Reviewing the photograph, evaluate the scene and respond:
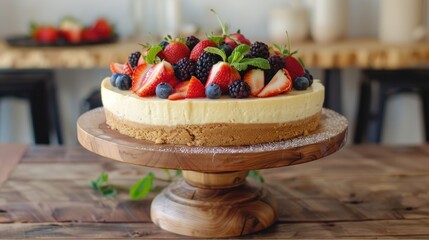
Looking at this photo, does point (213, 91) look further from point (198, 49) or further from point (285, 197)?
point (285, 197)

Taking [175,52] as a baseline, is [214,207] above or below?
below

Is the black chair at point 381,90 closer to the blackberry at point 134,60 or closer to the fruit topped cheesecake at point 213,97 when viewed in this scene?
the fruit topped cheesecake at point 213,97

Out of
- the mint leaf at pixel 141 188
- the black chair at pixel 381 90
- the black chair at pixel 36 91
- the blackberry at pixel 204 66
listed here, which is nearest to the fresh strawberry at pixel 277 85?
the blackberry at pixel 204 66

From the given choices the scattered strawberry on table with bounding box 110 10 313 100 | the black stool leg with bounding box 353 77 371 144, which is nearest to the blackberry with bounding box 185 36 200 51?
the scattered strawberry on table with bounding box 110 10 313 100

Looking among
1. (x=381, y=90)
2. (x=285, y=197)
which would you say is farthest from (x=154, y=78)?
(x=381, y=90)

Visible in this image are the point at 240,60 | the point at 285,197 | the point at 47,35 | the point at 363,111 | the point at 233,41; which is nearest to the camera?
the point at 240,60

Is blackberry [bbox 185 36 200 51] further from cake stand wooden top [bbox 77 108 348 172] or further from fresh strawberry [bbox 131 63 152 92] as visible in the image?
cake stand wooden top [bbox 77 108 348 172]

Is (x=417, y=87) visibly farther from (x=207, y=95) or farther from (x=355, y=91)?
(x=207, y=95)
